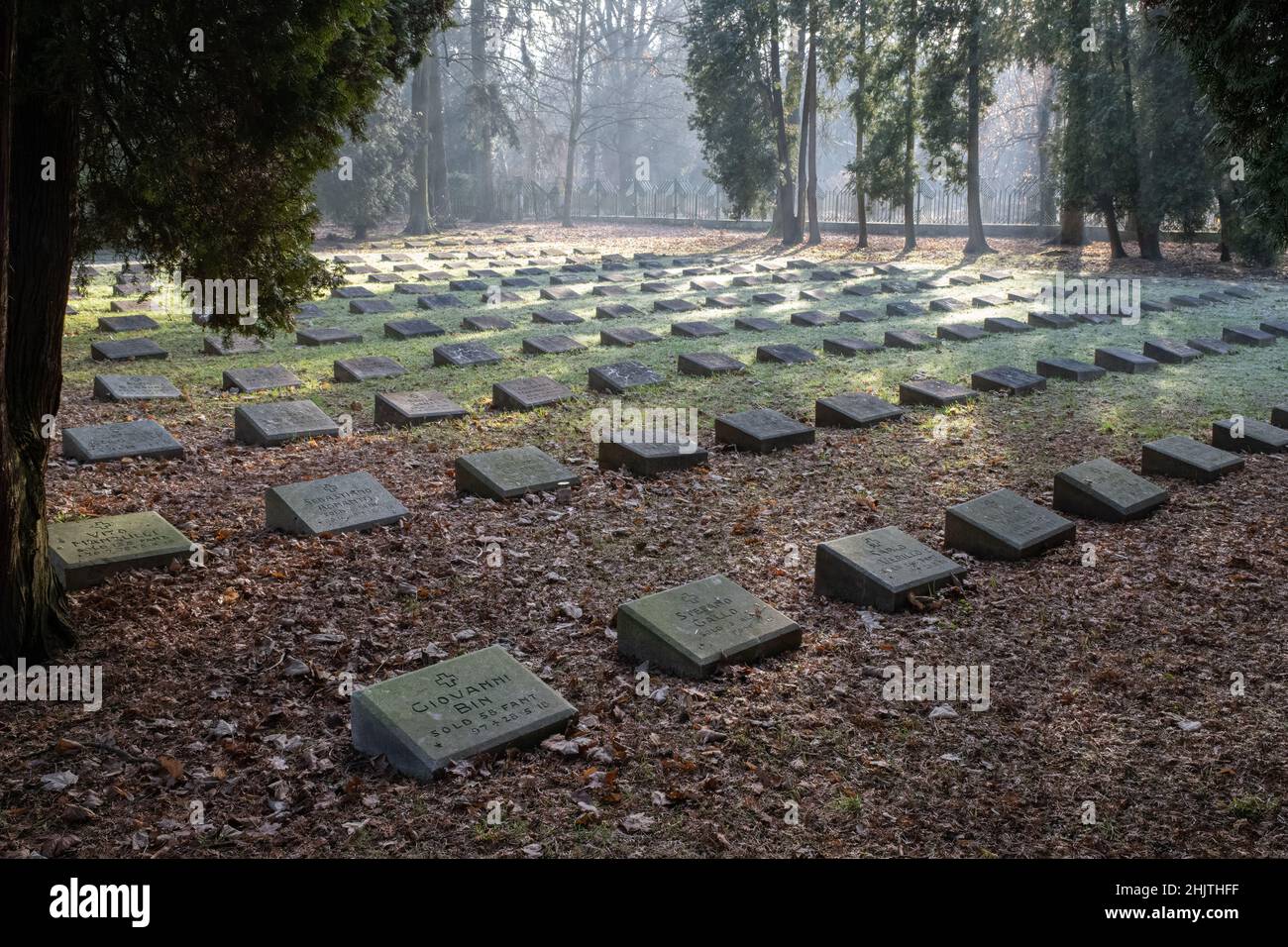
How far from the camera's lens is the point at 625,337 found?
12828mm

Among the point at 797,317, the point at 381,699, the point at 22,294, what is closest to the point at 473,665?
the point at 381,699

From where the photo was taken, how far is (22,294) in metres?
4.48

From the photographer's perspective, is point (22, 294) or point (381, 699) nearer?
point (381, 699)

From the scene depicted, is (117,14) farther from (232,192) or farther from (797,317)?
(797,317)

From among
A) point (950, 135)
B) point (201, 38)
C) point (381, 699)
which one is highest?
point (950, 135)

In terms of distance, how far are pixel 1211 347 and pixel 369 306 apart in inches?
453

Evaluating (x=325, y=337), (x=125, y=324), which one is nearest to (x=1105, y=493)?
(x=325, y=337)

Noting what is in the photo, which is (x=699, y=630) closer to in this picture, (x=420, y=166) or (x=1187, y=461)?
(x=1187, y=461)

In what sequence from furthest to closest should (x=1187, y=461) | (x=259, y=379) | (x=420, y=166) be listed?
(x=420, y=166)
(x=259, y=379)
(x=1187, y=461)

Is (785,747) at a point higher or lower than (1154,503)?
lower

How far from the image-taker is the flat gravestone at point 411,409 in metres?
8.70

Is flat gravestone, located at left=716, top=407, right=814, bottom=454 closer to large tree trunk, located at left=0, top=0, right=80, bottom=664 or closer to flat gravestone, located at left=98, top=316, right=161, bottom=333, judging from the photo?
large tree trunk, located at left=0, top=0, right=80, bottom=664

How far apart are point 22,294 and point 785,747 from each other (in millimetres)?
3842

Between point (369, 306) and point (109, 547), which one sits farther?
point (369, 306)
